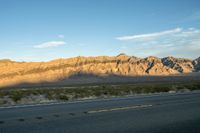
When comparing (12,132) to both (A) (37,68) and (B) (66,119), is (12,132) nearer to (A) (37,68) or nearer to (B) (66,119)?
(B) (66,119)

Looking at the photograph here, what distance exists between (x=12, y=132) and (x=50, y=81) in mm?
103427

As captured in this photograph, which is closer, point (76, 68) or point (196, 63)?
point (76, 68)

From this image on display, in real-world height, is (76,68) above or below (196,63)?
below

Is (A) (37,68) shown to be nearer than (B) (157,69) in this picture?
Yes

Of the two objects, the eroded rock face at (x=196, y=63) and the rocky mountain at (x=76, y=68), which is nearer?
the rocky mountain at (x=76, y=68)

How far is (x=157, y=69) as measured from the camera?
132625 mm

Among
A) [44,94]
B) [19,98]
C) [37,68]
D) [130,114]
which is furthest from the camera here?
[37,68]

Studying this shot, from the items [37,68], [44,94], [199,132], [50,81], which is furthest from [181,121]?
[37,68]

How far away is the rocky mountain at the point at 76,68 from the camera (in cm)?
11012

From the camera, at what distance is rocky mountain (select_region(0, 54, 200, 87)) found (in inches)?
4336

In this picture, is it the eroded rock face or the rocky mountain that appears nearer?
the rocky mountain

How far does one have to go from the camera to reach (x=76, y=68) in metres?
123

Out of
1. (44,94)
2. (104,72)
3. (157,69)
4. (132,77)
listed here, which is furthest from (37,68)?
(44,94)

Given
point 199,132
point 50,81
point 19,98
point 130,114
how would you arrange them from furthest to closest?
point 50,81 < point 19,98 < point 130,114 < point 199,132
